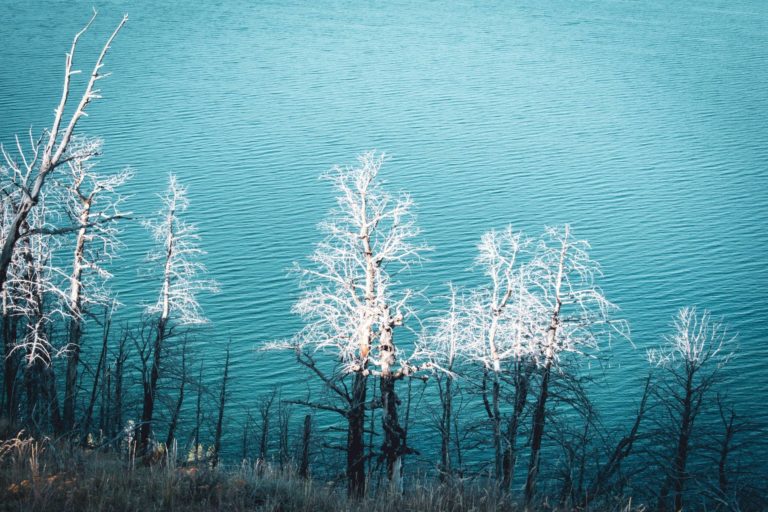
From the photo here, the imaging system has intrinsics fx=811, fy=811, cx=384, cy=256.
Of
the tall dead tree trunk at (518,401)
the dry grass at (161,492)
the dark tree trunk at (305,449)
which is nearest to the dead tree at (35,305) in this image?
the dark tree trunk at (305,449)

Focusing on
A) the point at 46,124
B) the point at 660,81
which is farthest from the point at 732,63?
the point at 46,124

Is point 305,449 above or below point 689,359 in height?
below

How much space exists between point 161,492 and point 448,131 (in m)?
68.0

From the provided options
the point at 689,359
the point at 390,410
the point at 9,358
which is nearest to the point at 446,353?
the point at 390,410

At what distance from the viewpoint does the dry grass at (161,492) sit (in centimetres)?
833

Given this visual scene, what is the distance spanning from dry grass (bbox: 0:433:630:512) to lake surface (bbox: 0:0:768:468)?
91.9 feet

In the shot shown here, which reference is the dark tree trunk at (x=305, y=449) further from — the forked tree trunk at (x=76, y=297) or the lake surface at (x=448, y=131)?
the lake surface at (x=448, y=131)

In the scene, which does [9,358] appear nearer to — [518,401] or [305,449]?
[305,449]

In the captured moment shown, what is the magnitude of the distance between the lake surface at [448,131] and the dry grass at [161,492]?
91.9ft

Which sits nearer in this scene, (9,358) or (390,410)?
(390,410)

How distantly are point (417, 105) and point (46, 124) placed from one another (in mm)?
35775

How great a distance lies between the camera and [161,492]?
884 cm

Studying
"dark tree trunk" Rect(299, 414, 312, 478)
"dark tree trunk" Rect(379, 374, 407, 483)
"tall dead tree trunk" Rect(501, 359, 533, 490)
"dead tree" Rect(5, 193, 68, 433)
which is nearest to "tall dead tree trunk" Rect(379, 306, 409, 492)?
"dark tree trunk" Rect(379, 374, 407, 483)

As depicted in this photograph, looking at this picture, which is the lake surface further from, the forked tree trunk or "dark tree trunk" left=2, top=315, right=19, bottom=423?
the forked tree trunk
